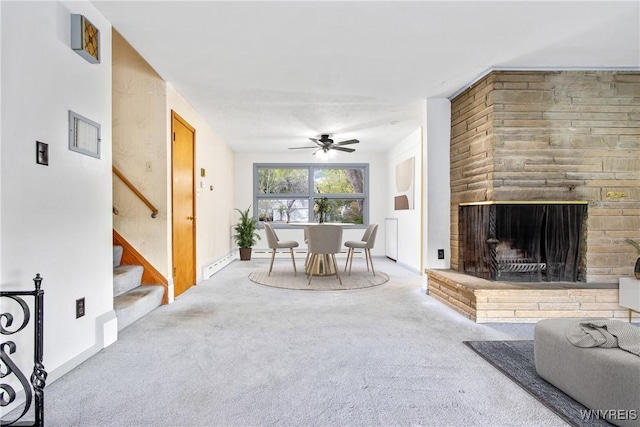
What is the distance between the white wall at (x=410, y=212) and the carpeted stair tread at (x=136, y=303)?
370 cm

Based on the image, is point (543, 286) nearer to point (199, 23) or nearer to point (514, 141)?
point (514, 141)

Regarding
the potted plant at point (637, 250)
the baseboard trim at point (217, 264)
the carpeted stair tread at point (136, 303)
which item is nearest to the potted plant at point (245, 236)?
the baseboard trim at point (217, 264)

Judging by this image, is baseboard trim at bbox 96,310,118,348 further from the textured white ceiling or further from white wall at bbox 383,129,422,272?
white wall at bbox 383,129,422,272

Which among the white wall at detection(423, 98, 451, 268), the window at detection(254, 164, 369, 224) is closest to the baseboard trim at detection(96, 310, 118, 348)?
the white wall at detection(423, 98, 451, 268)

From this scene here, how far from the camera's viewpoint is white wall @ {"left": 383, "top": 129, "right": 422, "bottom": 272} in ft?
18.4


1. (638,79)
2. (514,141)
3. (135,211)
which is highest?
(638,79)

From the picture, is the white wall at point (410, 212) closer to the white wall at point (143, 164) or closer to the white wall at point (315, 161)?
the white wall at point (315, 161)

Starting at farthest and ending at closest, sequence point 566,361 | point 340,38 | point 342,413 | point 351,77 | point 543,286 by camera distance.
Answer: point 351,77, point 543,286, point 340,38, point 566,361, point 342,413

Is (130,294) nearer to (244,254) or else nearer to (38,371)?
(38,371)

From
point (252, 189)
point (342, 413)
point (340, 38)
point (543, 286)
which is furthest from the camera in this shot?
point (252, 189)

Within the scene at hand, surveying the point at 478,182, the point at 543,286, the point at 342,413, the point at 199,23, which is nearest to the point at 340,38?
the point at 199,23

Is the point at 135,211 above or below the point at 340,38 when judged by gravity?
→ below

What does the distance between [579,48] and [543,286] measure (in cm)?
208

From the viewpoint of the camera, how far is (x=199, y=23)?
249 centimetres
